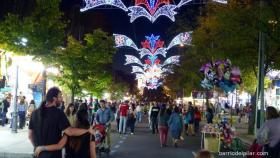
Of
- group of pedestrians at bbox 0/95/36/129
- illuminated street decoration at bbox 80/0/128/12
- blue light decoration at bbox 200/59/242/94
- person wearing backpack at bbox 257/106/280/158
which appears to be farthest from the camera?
group of pedestrians at bbox 0/95/36/129

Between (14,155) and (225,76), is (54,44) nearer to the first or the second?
(14,155)

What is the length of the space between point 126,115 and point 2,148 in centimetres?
1243

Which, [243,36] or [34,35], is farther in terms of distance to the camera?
[243,36]

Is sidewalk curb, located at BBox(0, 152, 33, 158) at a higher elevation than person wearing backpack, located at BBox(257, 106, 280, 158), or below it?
below

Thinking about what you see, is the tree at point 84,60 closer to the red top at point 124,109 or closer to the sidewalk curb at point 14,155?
the red top at point 124,109

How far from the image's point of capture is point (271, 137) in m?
10.3

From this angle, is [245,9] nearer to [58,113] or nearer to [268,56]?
[268,56]

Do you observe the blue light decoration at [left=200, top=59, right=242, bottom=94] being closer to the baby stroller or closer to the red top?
the baby stroller

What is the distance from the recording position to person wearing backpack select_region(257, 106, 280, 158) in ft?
33.5

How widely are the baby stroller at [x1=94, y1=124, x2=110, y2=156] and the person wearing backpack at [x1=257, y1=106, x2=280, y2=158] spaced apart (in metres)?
7.38

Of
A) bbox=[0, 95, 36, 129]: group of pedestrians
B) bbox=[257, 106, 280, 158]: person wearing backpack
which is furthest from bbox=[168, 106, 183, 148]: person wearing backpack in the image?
bbox=[257, 106, 280, 158]: person wearing backpack

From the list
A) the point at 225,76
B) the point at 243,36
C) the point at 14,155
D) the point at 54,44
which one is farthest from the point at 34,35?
the point at 243,36

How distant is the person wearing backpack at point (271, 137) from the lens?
1022 centimetres

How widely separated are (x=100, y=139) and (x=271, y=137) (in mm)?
7780
